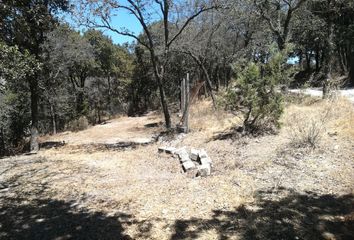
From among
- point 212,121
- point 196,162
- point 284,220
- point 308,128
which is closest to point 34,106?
point 212,121

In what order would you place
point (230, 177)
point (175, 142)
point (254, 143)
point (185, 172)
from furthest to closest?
point (175, 142), point (254, 143), point (185, 172), point (230, 177)

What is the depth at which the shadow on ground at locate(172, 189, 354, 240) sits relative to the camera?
14.6 ft

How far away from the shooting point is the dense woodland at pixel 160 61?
8781mm

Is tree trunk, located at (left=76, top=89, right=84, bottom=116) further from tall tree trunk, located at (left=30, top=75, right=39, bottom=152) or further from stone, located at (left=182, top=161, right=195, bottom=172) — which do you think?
stone, located at (left=182, top=161, right=195, bottom=172)

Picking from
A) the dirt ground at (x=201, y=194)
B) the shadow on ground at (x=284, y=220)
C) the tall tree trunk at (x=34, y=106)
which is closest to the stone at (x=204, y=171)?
the dirt ground at (x=201, y=194)

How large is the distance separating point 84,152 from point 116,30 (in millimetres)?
Answer: 3970

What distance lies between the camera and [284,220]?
476 centimetres

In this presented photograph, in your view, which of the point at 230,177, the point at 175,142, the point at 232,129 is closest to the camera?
the point at 230,177

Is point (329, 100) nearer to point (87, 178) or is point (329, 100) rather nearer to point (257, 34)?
point (87, 178)

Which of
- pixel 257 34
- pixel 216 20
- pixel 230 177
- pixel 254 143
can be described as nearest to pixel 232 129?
pixel 254 143

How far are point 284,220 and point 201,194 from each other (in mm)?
1469

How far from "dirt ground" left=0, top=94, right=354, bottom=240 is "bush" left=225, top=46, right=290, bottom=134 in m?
0.48

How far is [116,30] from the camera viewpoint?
11.8m

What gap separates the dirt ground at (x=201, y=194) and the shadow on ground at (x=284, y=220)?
1 centimetres
